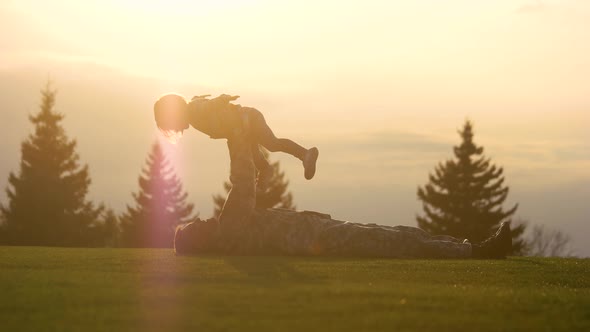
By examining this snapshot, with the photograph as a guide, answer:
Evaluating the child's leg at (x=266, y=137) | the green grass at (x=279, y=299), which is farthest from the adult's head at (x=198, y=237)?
the green grass at (x=279, y=299)

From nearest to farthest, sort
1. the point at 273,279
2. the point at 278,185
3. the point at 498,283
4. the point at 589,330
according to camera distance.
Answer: the point at 589,330
the point at 273,279
the point at 498,283
the point at 278,185

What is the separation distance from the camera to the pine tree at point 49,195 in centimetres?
4897

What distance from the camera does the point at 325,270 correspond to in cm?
754

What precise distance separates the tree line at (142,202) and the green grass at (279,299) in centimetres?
3341

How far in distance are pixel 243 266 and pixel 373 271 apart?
1.22m

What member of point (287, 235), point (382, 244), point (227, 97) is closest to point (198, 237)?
point (287, 235)

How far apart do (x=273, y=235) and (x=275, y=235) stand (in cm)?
2

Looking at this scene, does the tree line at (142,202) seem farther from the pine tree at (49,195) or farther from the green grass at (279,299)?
the green grass at (279,299)

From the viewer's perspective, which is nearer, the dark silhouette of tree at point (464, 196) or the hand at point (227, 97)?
the hand at point (227, 97)

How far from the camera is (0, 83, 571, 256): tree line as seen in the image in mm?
49250

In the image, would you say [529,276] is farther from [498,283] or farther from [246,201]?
[246,201]

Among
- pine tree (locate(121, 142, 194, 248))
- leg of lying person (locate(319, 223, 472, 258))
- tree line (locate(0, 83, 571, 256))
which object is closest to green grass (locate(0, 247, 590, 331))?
leg of lying person (locate(319, 223, 472, 258))

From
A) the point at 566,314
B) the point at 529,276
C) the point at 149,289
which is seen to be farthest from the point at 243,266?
the point at 566,314

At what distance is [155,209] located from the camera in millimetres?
63750
